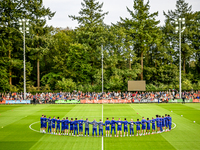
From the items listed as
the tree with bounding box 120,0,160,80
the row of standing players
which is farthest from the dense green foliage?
the row of standing players

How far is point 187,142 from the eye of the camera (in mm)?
14570

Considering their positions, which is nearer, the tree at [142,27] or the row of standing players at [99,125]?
the row of standing players at [99,125]

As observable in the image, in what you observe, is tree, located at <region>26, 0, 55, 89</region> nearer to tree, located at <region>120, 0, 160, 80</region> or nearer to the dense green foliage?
the dense green foliage

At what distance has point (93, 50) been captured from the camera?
5259 centimetres

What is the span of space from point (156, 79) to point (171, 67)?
5.12m

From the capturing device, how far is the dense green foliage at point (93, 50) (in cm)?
5062

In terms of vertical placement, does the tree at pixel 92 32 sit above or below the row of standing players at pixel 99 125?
above

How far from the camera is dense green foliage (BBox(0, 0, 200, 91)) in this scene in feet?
166

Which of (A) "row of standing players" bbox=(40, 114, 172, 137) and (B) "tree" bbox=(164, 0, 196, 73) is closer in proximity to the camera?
(A) "row of standing players" bbox=(40, 114, 172, 137)

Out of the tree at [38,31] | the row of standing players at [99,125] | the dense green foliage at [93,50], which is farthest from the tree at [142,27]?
the row of standing players at [99,125]

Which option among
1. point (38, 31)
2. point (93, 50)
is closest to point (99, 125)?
point (93, 50)

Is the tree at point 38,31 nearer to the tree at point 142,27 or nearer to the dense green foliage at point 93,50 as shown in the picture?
the dense green foliage at point 93,50

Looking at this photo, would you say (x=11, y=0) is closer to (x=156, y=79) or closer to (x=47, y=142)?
(x=156, y=79)

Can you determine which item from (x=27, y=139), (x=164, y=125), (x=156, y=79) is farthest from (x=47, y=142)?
(x=156, y=79)
